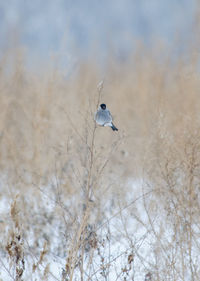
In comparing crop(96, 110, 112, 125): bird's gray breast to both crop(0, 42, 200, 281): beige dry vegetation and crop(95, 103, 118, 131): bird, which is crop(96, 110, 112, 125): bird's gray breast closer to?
crop(95, 103, 118, 131): bird

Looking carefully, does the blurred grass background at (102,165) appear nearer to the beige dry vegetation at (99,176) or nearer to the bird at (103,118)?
the beige dry vegetation at (99,176)

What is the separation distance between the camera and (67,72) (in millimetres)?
7074

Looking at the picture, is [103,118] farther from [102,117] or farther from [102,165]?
[102,165]

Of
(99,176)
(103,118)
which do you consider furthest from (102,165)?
(99,176)

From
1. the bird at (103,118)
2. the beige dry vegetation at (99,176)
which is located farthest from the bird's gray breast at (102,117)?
the beige dry vegetation at (99,176)

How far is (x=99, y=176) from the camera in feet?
9.41

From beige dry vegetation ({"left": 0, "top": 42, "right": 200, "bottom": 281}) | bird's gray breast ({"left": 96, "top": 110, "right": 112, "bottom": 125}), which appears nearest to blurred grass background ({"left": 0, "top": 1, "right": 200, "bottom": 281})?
beige dry vegetation ({"left": 0, "top": 42, "right": 200, "bottom": 281})

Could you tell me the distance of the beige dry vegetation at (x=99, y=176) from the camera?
3219mm

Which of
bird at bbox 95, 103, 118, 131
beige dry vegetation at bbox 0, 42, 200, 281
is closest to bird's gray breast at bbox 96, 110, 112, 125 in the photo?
bird at bbox 95, 103, 118, 131

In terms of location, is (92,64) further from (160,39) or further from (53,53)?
(53,53)

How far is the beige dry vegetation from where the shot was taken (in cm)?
322

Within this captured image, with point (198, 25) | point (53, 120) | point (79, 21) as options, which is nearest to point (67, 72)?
point (53, 120)

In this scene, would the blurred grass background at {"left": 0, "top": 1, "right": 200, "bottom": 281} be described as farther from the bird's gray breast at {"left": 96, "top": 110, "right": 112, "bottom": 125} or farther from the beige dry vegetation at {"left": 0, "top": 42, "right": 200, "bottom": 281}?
the bird's gray breast at {"left": 96, "top": 110, "right": 112, "bottom": 125}

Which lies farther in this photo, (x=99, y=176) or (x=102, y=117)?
(x=102, y=117)
